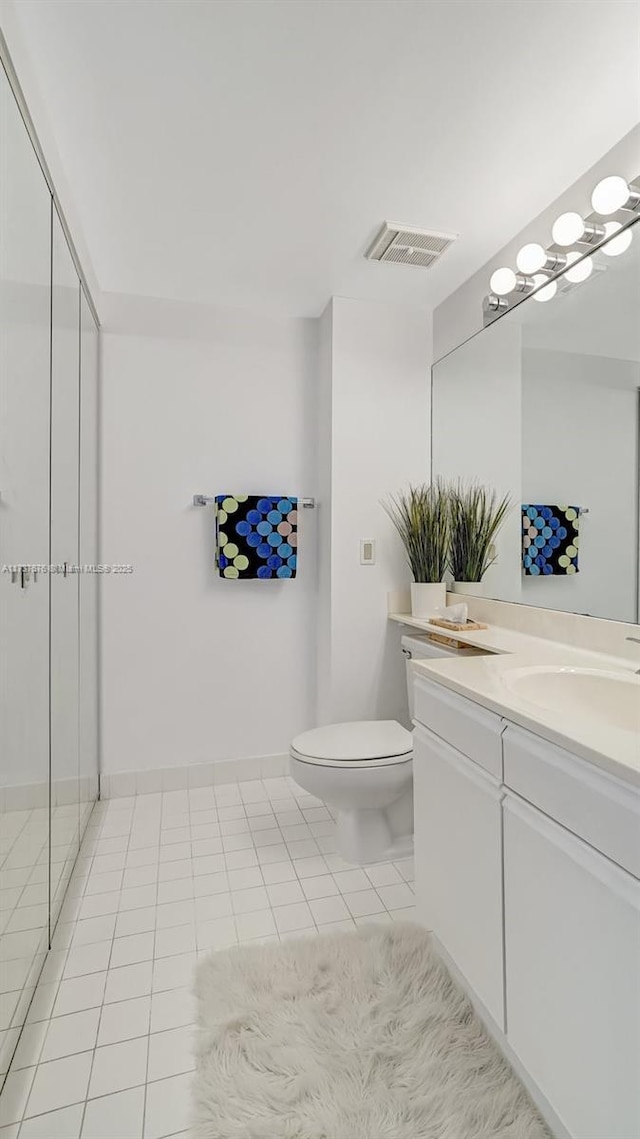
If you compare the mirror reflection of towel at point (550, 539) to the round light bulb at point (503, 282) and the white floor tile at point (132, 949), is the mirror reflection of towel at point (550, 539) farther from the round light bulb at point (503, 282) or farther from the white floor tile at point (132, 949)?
the white floor tile at point (132, 949)

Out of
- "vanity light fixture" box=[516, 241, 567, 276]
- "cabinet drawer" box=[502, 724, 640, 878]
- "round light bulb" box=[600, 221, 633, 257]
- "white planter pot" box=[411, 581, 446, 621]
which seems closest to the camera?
"cabinet drawer" box=[502, 724, 640, 878]

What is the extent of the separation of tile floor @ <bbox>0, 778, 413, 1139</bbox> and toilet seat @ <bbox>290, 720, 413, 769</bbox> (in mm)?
394

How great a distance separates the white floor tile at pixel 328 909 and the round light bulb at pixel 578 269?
206 cm

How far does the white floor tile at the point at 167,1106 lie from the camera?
3.54 ft

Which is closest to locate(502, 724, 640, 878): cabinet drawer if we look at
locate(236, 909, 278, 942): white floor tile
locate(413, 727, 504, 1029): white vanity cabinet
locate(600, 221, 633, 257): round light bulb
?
locate(413, 727, 504, 1029): white vanity cabinet

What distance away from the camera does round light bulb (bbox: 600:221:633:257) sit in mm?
1523

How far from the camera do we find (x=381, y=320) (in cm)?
255

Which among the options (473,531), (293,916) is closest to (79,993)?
(293,916)

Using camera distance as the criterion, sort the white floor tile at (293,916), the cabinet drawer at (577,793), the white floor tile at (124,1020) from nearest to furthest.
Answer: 1. the cabinet drawer at (577,793)
2. the white floor tile at (124,1020)
3. the white floor tile at (293,916)

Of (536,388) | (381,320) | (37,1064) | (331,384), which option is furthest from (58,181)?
(37,1064)

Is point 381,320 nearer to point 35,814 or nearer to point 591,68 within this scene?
point 591,68

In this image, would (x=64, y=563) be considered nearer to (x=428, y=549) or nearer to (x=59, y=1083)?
(x=59, y=1083)

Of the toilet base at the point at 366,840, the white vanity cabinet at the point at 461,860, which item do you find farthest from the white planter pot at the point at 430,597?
the white vanity cabinet at the point at 461,860

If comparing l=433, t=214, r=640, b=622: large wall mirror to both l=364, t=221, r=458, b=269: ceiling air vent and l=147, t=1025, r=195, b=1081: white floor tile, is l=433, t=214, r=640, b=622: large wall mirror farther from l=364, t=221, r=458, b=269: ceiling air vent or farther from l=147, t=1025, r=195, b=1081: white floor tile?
l=147, t=1025, r=195, b=1081: white floor tile
